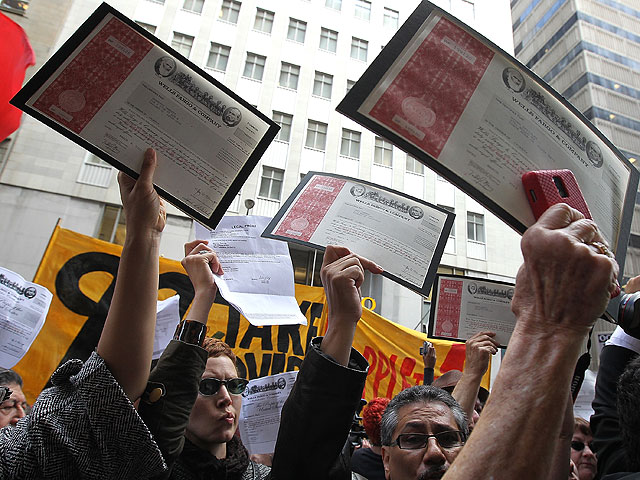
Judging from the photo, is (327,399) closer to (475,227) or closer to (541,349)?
(541,349)

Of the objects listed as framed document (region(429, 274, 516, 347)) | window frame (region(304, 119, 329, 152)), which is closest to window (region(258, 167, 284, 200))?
window frame (region(304, 119, 329, 152))

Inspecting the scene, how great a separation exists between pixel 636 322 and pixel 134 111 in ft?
4.95

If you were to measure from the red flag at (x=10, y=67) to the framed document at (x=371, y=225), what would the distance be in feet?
3.84

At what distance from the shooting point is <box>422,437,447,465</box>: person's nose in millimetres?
1595

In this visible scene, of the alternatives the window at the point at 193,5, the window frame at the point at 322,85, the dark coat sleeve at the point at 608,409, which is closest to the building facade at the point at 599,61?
the window frame at the point at 322,85

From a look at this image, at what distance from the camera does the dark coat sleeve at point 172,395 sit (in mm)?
1052

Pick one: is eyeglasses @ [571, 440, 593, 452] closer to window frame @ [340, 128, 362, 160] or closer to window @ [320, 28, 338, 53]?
window frame @ [340, 128, 362, 160]

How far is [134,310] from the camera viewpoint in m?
0.99

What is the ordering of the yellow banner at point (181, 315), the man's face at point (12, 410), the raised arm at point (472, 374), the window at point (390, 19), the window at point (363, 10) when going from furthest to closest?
the window at point (390, 19), the window at point (363, 10), the yellow banner at point (181, 315), the man's face at point (12, 410), the raised arm at point (472, 374)

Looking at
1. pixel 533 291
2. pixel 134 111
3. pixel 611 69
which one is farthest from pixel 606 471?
pixel 611 69

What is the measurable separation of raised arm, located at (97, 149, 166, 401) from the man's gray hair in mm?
1236

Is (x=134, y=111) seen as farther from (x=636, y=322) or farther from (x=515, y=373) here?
(x=636, y=322)

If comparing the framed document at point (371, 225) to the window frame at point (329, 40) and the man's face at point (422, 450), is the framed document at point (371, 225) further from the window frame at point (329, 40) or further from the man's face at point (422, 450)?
the window frame at point (329, 40)

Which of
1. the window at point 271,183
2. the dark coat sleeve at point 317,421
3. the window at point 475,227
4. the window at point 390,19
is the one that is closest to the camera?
the dark coat sleeve at point 317,421
